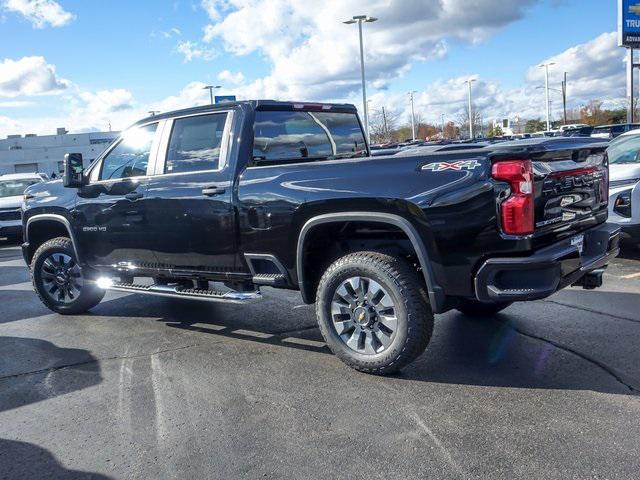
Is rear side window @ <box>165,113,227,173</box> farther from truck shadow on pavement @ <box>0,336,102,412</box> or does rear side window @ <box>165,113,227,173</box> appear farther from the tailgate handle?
truck shadow on pavement @ <box>0,336,102,412</box>

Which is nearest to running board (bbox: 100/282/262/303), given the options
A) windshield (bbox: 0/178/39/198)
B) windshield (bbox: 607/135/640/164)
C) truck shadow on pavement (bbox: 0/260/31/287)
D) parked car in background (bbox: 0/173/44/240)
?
truck shadow on pavement (bbox: 0/260/31/287)

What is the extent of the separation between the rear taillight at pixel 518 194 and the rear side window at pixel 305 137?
2172 mm

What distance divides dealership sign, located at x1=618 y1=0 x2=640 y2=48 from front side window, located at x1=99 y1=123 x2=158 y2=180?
34279mm

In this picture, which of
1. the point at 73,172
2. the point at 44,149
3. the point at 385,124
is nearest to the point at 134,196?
the point at 73,172

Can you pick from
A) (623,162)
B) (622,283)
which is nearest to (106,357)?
(622,283)

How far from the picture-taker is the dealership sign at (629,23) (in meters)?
33.2

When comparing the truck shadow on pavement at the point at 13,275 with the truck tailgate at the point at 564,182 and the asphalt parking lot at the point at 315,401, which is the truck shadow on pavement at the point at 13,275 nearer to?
the asphalt parking lot at the point at 315,401

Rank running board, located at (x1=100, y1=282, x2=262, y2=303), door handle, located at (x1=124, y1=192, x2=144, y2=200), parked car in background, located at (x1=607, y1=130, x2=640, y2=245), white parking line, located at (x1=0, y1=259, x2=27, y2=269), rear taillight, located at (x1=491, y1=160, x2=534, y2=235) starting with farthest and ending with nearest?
white parking line, located at (x1=0, y1=259, x2=27, y2=269)
parked car in background, located at (x1=607, y1=130, x2=640, y2=245)
door handle, located at (x1=124, y1=192, x2=144, y2=200)
running board, located at (x1=100, y1=282, x2=262, y2=303)
rear taillight, located at (x1=491, y1=160, x2=534, y2=235)

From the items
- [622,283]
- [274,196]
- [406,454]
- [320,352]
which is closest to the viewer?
[406,454]

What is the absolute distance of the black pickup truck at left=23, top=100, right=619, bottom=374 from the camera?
3.83 m

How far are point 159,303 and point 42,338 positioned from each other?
5.19 feet

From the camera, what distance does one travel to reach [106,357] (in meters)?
5.25

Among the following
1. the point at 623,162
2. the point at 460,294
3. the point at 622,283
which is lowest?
the point at 622,283

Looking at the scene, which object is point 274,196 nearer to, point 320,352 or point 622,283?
point 320,352
